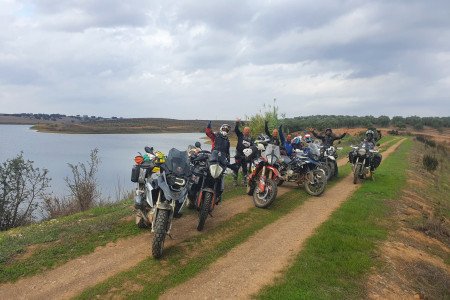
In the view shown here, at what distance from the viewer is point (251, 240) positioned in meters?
7.85

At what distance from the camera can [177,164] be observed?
7.21m

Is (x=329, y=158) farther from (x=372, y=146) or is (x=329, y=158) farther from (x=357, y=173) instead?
(x=372, y=146)

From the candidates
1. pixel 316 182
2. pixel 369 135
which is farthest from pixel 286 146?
pixel 369 135

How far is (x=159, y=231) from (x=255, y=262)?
1781 mm

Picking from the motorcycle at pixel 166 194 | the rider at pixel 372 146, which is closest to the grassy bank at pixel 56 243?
the motorcycle at pixel 166 194

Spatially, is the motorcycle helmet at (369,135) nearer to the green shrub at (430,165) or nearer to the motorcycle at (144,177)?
the green shrub at (430,165)

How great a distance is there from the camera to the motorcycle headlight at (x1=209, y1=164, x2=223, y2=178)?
8148 mm

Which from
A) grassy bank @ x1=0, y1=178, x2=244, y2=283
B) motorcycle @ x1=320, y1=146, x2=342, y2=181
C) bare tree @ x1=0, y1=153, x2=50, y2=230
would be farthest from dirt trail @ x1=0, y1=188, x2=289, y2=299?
bare tree @ x1=0, y1=153, x2=50, y2=230

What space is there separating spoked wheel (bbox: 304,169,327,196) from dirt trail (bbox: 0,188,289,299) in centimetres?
490

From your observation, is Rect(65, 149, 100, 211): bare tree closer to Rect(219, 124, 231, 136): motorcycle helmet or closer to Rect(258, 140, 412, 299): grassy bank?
Rect(219, 124, 231, 136): motorcycle helmet

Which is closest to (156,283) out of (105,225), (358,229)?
(105,225)

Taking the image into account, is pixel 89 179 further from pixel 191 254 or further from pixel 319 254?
pixel 319 254

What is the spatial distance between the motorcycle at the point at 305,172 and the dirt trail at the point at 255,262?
210 cm

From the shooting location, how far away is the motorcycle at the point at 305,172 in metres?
12.3
